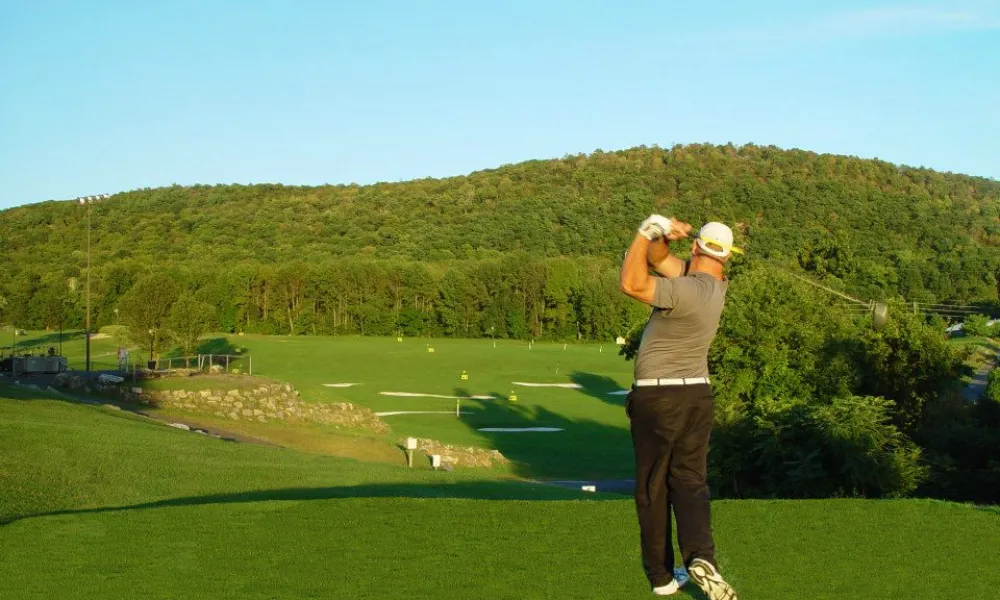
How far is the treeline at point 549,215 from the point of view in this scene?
102750 mm

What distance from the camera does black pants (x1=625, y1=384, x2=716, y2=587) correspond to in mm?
5570

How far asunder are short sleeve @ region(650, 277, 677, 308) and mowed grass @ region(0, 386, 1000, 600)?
1.78 meters

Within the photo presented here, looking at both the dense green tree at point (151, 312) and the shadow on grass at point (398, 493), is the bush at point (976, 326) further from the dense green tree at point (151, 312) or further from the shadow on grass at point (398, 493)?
the shadow on grass at point (398, 493)

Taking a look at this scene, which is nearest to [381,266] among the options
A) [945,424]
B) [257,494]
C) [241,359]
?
[241,359]

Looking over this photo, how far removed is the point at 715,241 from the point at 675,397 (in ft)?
2.92

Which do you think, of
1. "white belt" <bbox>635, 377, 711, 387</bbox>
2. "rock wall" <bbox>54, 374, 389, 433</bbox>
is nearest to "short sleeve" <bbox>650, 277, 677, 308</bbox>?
"white belt" <bbox>635, 377, 711, 387</bbox>

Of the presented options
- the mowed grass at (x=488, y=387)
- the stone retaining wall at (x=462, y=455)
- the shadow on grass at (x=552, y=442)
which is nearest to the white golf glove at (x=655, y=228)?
the stone retaining wall at (x=462, y=455)

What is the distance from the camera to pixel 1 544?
8.48 m

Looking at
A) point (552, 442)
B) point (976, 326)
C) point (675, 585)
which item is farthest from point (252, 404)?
point (976, 326)

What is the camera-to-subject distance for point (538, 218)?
124m

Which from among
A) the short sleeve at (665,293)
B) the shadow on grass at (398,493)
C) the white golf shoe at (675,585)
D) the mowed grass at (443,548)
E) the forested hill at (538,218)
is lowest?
the shadow on grass at (398,493)

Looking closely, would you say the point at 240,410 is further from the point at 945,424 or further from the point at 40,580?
the point at 40,580

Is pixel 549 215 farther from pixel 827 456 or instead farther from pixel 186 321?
pixel 827 456

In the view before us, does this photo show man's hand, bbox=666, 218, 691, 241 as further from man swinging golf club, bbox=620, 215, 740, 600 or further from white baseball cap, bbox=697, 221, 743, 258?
white baseball cap, bbox=697, 221, 743, 258
